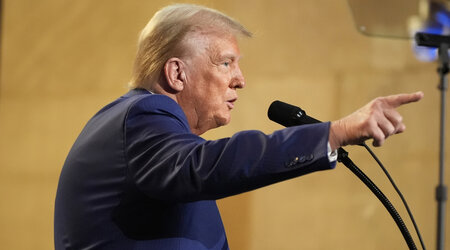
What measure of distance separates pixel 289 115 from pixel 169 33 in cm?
37

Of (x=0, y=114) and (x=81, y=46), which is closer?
(x=81, y=46)

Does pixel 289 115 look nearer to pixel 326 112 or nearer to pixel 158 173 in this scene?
pixel 158 173

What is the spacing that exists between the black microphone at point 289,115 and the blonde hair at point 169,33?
27 centimetres

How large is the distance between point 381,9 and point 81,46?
62.0 inches

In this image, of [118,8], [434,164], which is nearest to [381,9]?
[434,164]

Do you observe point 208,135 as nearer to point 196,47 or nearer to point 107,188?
point 196,47

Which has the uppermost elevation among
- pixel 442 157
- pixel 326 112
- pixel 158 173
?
pixel 158 173

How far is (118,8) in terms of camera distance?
3240 millimetres

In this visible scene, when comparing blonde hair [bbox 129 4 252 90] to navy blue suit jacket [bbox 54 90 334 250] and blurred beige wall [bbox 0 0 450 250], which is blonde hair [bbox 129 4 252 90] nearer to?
navy blue suit jacket [bbox 54 90 334 250]

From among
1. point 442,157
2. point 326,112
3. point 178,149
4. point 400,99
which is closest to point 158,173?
point 178,149

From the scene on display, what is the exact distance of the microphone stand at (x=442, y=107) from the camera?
97.0 inches

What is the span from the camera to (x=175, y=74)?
4.73ft

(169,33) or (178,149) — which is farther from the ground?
(169,33)

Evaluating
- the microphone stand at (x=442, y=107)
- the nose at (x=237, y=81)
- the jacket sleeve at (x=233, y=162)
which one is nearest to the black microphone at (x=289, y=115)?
the nose at (x=237, y=81)
